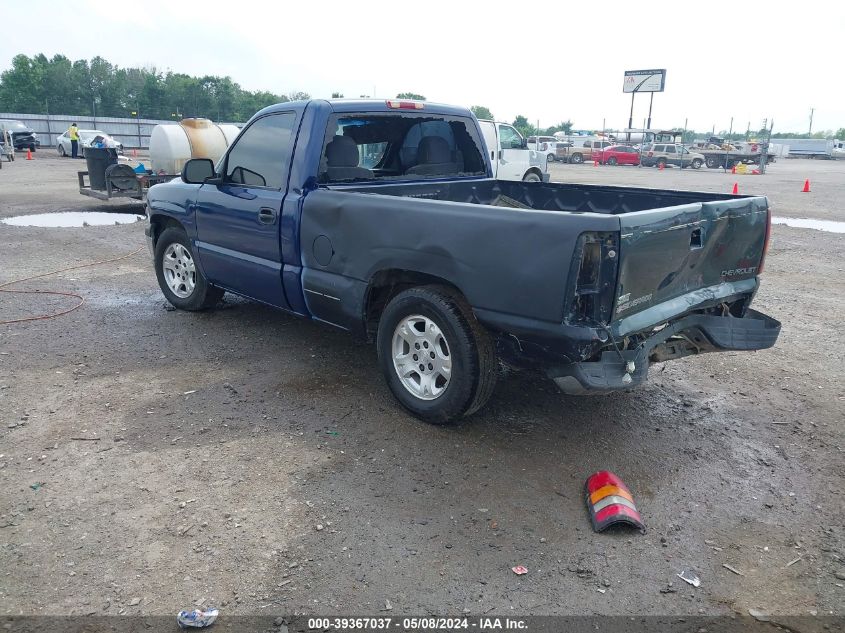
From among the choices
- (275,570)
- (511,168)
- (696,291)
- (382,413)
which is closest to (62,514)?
(275,570)

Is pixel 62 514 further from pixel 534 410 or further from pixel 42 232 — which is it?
pixel 42 232

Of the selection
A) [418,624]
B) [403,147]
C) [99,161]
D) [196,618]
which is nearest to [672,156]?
[99,161]

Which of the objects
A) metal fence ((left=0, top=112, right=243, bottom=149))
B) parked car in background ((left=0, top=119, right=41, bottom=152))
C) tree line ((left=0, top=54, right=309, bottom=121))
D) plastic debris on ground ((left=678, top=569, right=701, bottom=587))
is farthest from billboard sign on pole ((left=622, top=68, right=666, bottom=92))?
plastic debris on ground ((left=678, top=569, right=701, bottom=587))

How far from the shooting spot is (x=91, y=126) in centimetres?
4381

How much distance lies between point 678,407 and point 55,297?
253 inches

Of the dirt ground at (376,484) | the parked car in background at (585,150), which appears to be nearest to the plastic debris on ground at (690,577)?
the dirt ground at (376,484)

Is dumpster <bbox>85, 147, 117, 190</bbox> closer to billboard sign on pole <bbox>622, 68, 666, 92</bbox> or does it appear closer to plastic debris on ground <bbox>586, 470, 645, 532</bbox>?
plastic debris on ground <bbox>586, 470, 645, 532</bbox>

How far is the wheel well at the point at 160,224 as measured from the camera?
6307 mm

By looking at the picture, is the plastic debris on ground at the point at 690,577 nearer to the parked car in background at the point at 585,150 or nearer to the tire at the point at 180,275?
the tire at the point at 180,275

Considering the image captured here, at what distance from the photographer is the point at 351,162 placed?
493 cm

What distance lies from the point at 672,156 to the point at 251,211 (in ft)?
136

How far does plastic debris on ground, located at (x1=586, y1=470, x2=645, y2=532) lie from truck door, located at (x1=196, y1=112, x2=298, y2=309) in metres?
2.73

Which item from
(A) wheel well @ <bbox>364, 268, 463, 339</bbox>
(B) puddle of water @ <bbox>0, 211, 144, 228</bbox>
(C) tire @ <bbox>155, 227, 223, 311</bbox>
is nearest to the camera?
(A) wheel well @ <bbox>364, 268, 463, 339</bbox>

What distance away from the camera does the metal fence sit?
42531 millimetres
